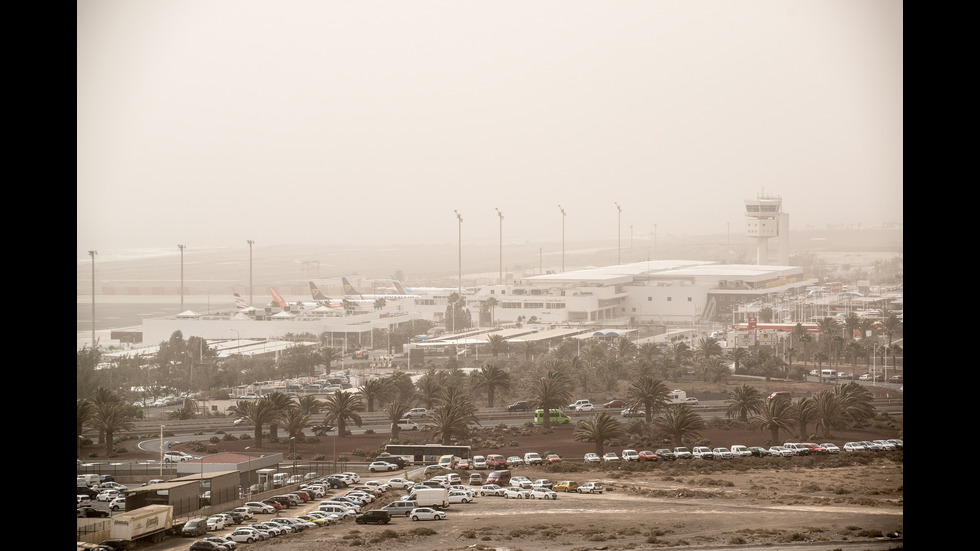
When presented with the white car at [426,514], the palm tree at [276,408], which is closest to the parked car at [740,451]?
the white car at [426,514]

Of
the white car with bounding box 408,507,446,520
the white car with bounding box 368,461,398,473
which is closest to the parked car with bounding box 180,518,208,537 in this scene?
the white car with bounding box 408,507,446,520

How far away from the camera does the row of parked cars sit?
1202cm

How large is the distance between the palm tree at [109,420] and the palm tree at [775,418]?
920 centimetres

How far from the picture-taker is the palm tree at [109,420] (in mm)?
13039

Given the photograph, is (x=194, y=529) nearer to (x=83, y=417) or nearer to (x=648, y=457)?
(x=83, y=417)

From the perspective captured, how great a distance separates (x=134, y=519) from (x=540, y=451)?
5.84 metres

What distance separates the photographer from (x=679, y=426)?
1259 centimetres

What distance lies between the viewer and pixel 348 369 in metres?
21.9

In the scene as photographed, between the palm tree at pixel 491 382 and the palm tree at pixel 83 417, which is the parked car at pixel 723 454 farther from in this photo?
the palm tree at pixel 83 417

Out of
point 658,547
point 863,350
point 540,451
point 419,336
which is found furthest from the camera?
point 419,336

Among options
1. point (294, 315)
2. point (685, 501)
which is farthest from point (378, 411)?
point (294, 315)

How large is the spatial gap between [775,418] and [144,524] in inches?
329
